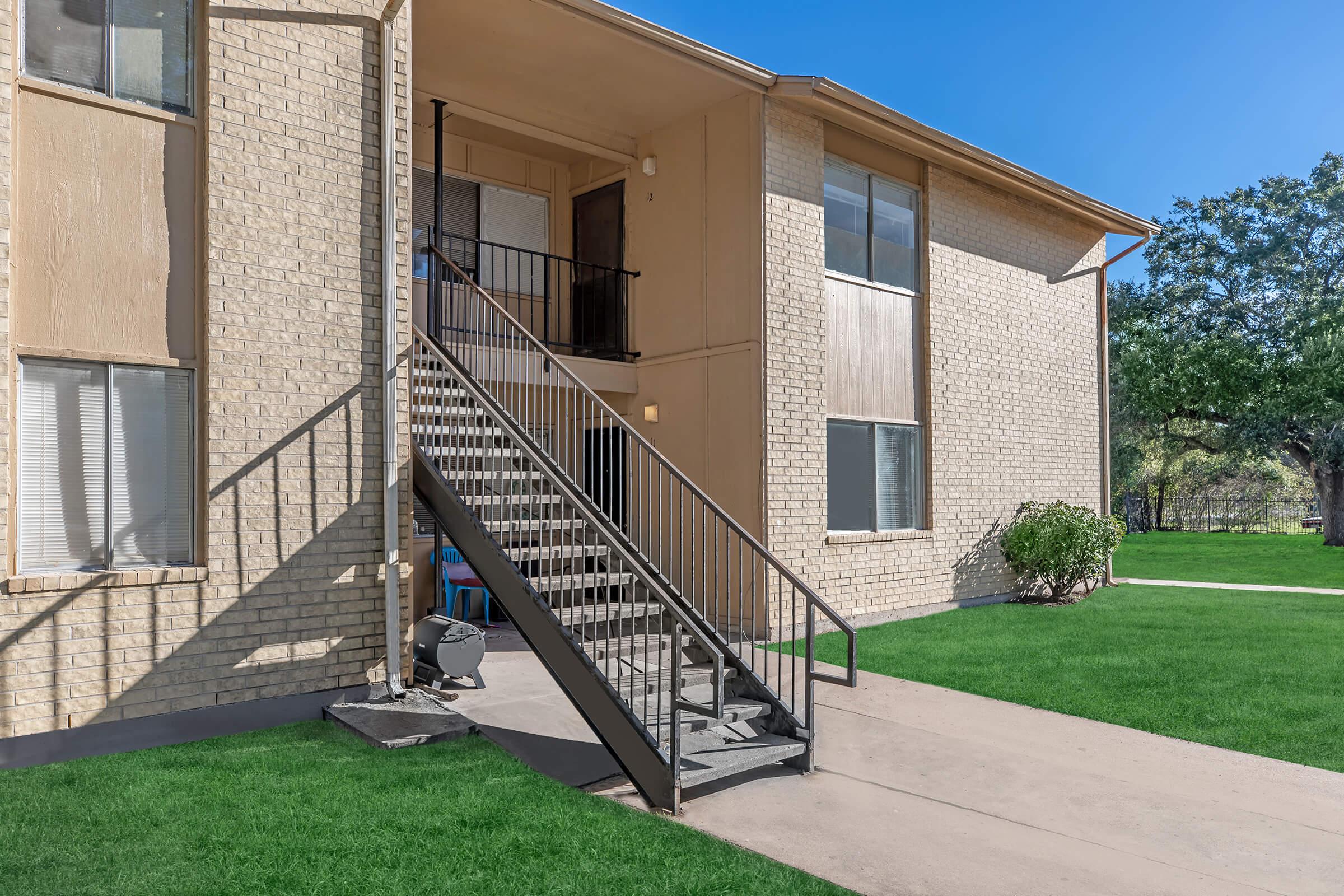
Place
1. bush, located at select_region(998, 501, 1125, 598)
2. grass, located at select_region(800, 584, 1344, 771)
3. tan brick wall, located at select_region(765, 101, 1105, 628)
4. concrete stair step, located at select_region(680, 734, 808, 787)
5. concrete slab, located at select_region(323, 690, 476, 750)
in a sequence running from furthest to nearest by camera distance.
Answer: bush, located at select_region(998, 501, 1125, 598) → tan brick wall, located at select_region(765, 101, 1105, 628) → grass, located at select_region(800, 584, 1344, 771) → concrete slab, located at select_region(323, 690, 476, 750) → concrete stair step, located at select_region(680, 734, 808, 787)

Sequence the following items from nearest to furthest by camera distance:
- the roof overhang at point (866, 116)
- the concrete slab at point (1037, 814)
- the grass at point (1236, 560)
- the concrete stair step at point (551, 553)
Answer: the concrete slab at point (1037, 814)
the concrete stair step at point (551, 553)
the roof overhang at point (866, 116)
the grass at point (1236, 560)

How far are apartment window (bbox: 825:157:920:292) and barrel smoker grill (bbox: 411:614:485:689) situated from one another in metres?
5.89

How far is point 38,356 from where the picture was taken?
217 inches

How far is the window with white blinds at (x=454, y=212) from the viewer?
419 inches

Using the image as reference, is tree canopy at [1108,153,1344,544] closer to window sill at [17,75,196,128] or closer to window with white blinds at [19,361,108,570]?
window sill at [17,75,196,128]

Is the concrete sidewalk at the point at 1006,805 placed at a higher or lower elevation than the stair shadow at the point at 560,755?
lower

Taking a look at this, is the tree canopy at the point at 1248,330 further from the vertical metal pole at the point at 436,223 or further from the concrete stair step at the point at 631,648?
the concrete stair step at the point at 631,648

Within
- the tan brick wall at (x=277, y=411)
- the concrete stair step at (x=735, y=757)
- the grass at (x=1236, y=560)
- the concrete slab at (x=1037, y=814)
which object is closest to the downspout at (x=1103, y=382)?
the grass at (x=1236, y=560)

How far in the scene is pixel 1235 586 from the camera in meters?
14.8

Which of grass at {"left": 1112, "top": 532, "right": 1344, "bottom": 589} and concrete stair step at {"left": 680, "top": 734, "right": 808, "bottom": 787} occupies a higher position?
concrete stair step at {"left": 680, "top": 734, "right": 808, "bottom": 787}

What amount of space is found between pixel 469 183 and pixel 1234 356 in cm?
1904

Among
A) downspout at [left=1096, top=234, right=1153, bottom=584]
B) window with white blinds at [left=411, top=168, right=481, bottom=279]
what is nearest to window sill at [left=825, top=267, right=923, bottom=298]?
window with white blinds at [left=411, top=168, right=481, bottom=279]

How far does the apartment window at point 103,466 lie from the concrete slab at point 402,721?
4.72 ft

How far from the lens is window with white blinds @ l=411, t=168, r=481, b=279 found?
10648 millimetres
